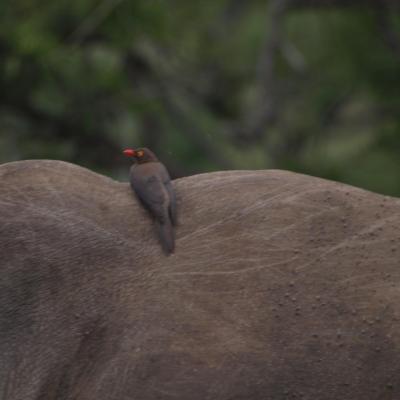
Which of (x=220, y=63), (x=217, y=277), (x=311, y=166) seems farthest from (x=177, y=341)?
(x=220, y=63)

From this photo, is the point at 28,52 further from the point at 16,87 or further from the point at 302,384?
the point at 302,384

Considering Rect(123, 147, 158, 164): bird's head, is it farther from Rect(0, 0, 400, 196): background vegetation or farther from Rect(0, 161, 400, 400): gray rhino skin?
Rect(0, 0, 400, 196): background vegetation

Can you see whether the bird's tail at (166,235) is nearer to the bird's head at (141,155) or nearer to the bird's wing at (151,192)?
the bird's wing at (151,192)

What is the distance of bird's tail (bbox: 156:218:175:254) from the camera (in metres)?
6.30

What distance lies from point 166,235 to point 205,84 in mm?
24744

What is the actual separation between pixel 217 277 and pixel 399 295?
0.75m

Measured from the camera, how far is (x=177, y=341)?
6.10 metres

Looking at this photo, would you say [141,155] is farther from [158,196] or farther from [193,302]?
[193,302]

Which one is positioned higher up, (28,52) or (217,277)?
(28,52)

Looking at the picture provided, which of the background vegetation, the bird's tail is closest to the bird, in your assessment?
the bird's tail

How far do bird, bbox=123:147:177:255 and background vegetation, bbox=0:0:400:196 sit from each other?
1128 cm

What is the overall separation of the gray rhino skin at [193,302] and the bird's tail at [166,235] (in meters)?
0.03

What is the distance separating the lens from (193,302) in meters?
6.17

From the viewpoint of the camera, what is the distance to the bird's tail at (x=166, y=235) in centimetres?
630
